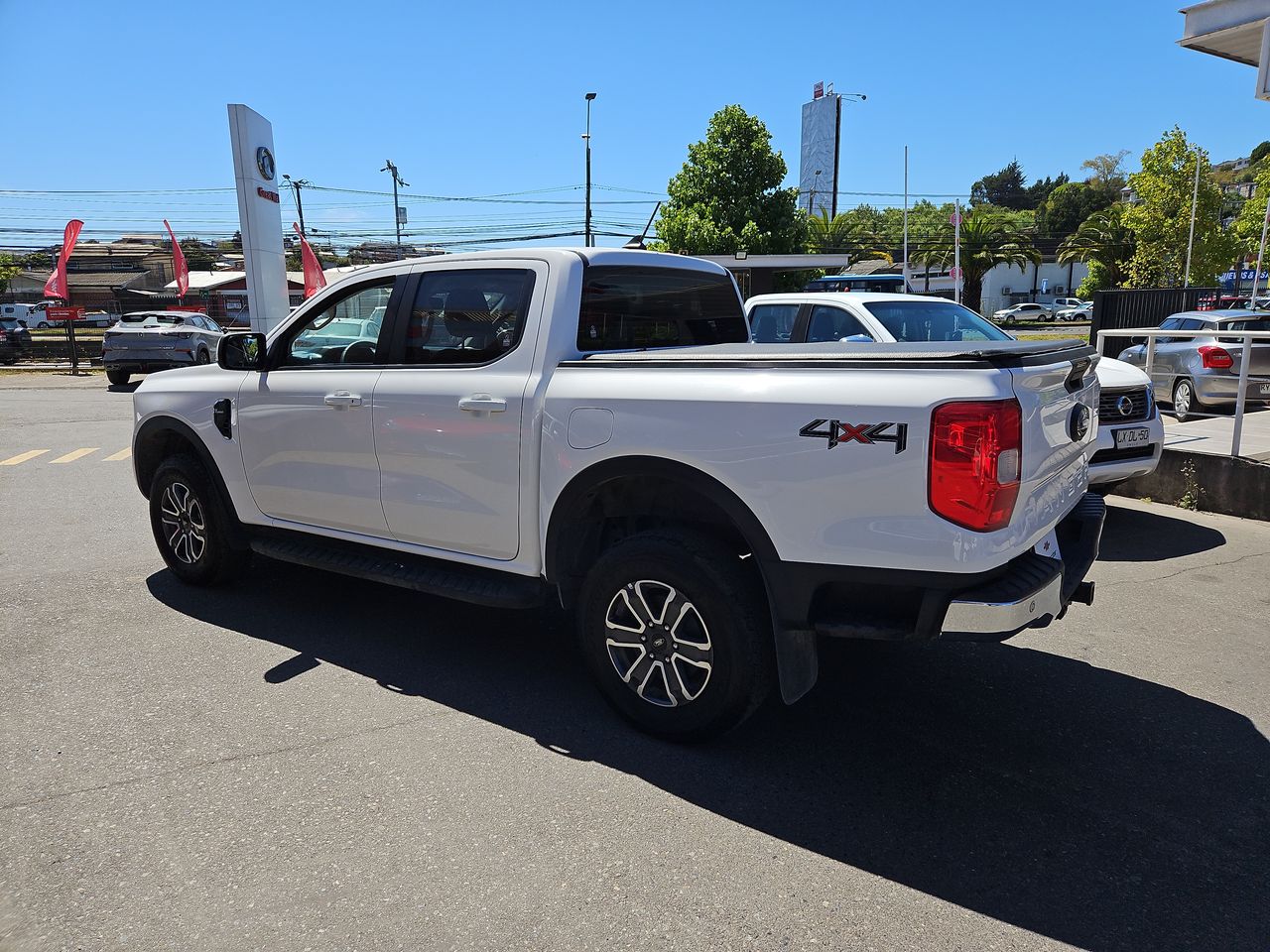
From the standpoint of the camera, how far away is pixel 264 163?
2034 centimetres

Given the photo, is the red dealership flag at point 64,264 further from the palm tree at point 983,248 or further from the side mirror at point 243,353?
the palm tree at point 983,248

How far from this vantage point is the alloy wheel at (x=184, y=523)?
5.25 m

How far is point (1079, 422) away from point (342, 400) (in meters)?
3.23

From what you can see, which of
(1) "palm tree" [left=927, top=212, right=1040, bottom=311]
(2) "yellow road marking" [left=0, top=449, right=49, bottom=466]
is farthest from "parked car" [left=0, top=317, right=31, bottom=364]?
(1) "palm tree" [left=927, top=212, right=1040, bottom=311]

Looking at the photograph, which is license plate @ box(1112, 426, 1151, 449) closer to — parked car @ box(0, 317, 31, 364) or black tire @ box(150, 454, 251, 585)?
black tire @ box(150, 454, 251, 585)

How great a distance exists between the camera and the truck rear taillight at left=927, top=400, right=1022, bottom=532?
2.75 m

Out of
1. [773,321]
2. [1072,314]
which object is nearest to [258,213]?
A: [773,321]

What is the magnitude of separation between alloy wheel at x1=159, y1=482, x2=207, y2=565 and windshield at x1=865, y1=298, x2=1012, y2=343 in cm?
538

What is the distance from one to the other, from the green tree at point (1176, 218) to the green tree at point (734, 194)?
14854 mm

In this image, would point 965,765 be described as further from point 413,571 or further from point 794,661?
point 413,571

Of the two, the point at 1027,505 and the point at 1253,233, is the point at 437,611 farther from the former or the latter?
the point at 1253,233

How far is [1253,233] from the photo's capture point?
48.2 m

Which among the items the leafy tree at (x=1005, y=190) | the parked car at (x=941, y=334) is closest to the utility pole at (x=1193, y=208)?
the parked car at (x=941, y=334)

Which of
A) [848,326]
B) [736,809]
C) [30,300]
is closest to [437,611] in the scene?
[736,809]
